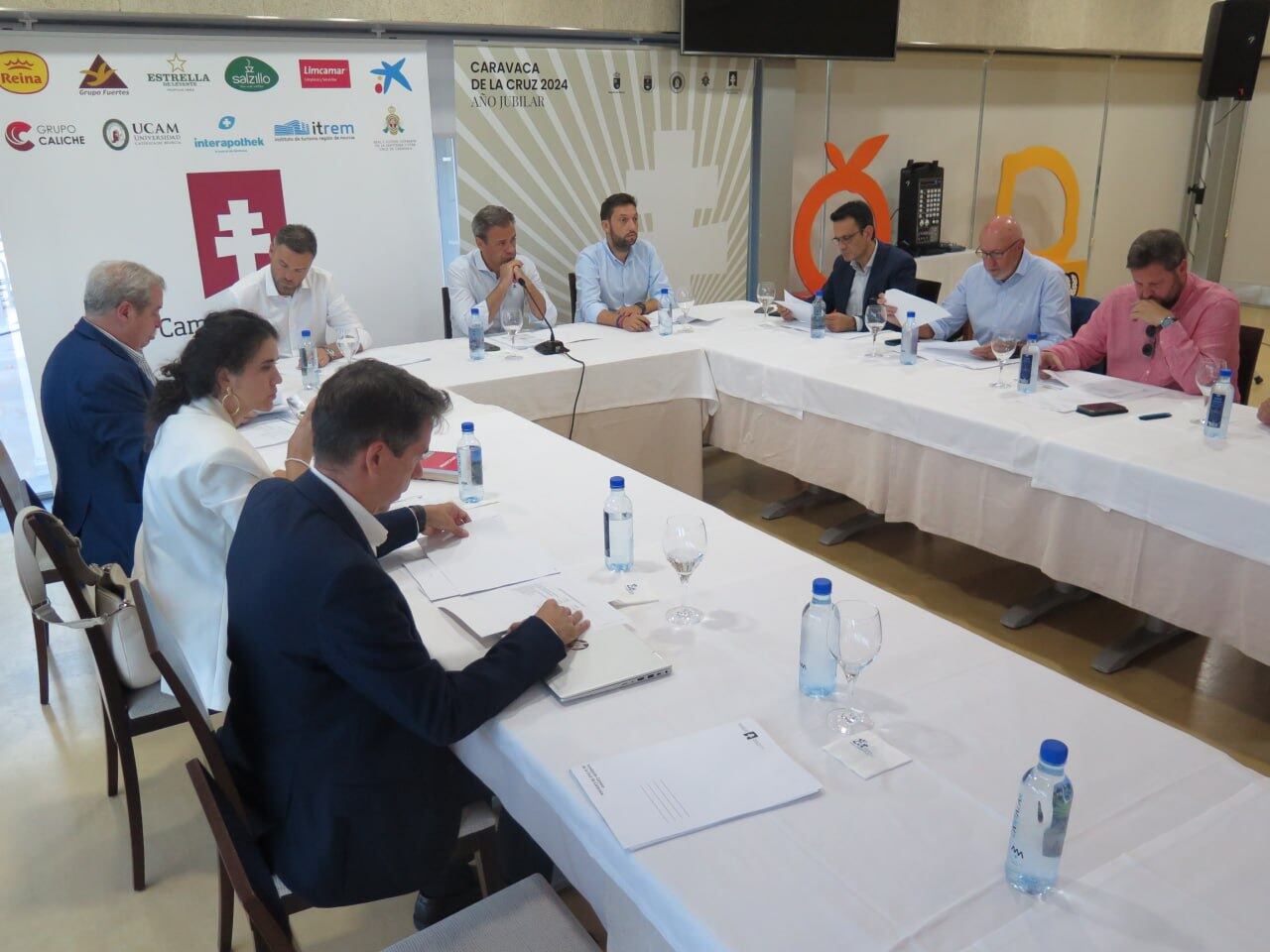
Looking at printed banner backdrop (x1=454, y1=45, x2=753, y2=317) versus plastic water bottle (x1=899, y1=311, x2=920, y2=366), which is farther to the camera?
printed banner backdrop (x1=454, y1=45, x2=753, y2=317)

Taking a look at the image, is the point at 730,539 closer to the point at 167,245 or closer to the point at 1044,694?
the point at 1044,694

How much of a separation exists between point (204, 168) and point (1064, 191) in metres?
6.45

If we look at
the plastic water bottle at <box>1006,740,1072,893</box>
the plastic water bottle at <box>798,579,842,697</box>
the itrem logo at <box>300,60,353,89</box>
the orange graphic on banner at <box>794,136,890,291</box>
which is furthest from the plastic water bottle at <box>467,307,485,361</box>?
the orange graphic on banner at <box>794,136,890,291</box>

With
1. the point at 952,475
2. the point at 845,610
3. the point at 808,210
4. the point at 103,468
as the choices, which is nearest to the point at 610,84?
the point at 808,210

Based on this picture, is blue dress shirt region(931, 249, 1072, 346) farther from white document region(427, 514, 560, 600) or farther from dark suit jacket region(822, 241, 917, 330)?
white document region(427, 514, 560, 600)

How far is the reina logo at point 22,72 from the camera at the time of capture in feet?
12.9

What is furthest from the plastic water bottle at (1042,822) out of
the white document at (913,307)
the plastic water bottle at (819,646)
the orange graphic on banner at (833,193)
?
the orange graphic on banner at (833,193)

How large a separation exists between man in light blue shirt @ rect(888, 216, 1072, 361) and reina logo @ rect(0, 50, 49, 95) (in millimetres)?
3710

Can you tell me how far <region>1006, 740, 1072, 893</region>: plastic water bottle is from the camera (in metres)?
1.09

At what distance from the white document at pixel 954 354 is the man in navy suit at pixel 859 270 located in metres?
0.47

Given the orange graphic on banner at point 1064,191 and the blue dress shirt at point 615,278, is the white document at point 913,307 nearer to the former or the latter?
the blue dress shirt at point 615,278

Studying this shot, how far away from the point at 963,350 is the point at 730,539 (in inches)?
84.8

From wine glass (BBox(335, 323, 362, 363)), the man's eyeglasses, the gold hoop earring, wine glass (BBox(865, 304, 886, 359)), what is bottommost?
wine glass (BBox(335, 323, 362, 363))

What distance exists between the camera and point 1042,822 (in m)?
1.09
